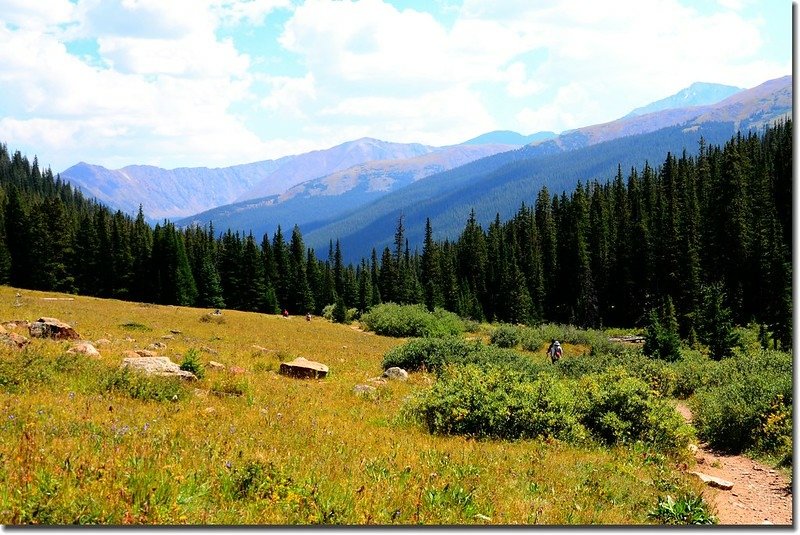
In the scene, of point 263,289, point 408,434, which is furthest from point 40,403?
point 263,289

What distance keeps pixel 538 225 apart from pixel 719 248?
47638mm

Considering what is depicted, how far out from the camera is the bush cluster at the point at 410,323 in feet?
213

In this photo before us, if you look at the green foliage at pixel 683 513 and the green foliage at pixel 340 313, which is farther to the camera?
the green foliage at pixel 340 313

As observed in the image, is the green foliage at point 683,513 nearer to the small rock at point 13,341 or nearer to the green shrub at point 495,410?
the green shrub at point 495,410

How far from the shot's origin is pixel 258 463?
6992 mm

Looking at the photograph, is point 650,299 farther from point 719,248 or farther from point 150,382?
point 150,382

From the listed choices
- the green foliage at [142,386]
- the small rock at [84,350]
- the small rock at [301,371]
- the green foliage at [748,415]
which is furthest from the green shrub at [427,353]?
the green foliage at [142,386]

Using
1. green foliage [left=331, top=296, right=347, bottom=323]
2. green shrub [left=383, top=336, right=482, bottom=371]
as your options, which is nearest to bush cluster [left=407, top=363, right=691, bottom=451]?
green shrub [left=383, top=336, right=482, bottom=371]

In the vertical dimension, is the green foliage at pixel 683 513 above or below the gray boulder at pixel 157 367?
below

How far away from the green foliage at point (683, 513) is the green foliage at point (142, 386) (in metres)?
9.15

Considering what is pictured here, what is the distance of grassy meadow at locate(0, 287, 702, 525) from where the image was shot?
19.4ft

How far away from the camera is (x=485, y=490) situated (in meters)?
7.70

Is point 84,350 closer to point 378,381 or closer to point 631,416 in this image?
point 378,381

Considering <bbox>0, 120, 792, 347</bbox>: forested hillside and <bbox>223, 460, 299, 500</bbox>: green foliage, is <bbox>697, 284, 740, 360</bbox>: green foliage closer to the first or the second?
<bbox>0, 120, 792, 347</bbox>: forested hillside
